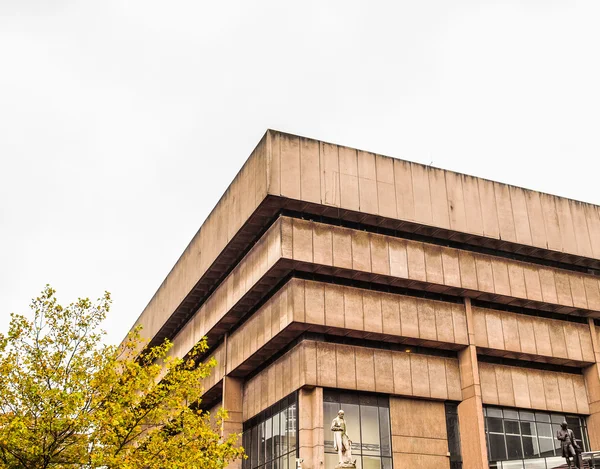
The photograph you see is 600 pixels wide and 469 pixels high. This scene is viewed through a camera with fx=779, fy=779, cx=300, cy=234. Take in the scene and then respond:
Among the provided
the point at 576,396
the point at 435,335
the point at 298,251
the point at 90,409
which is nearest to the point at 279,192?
the point at 298,251

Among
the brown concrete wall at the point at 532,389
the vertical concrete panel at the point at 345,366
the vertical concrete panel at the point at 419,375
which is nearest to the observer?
the vertical concrete panel at the point at 345,366

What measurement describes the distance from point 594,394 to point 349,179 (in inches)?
784

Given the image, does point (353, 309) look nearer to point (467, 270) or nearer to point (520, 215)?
point (467, 270)

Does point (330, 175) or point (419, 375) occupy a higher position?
point (330, 175)

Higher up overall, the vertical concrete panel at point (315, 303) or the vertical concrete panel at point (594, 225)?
the vertical concrete panel at point (594, 225)

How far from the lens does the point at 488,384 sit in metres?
44.2

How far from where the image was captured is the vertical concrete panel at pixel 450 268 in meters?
44.4

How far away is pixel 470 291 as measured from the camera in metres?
44.9

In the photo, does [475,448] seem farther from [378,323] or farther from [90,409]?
[90,409]

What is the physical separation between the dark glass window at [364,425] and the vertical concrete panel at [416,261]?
7167 millimetres

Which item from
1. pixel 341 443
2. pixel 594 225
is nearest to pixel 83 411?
pixel 341 443

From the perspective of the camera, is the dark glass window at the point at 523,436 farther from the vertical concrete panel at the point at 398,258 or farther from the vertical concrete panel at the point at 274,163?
the vertical concrete panel at the point at 274,163

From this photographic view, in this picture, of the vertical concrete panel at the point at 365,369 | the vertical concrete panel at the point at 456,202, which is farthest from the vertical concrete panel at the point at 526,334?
the vertical concrete panel at the point at 365,369

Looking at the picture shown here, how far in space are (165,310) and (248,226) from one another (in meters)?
17.7
